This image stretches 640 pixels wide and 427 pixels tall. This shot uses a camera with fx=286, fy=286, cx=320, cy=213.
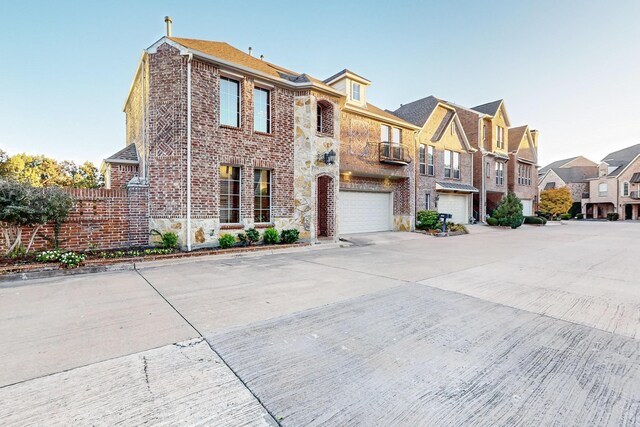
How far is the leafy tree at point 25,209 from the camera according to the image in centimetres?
632

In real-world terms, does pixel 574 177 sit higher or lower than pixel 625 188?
higher

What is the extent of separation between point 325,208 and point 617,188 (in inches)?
1974

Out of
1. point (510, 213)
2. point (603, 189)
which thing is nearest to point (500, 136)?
point (510, 213)

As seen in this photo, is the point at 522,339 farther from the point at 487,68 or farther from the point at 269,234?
the point at 487,68

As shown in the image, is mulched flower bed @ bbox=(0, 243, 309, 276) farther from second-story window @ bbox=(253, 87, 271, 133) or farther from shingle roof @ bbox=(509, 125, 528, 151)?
shingle roof @ bbox=(509, 125, 528, 151)

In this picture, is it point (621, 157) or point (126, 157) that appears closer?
point (126, 157)

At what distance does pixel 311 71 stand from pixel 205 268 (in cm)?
1229

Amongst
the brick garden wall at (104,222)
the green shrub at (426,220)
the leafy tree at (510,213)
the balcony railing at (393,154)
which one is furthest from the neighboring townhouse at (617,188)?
the brick garden wall at (104,222)

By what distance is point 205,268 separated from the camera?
23.5 feet

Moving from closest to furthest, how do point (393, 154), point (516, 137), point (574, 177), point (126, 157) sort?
point (126, 157)
point (393, 154)
point (516, 137)
point (574, 177)

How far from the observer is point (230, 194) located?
1016 cm

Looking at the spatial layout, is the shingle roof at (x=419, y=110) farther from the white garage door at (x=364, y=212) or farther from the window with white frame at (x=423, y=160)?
the white garage door at (x=364, y=212)

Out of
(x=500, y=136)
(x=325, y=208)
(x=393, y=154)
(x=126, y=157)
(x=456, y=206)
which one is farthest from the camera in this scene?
(x=500, y=136)

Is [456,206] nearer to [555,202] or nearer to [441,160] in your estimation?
[441,160]
